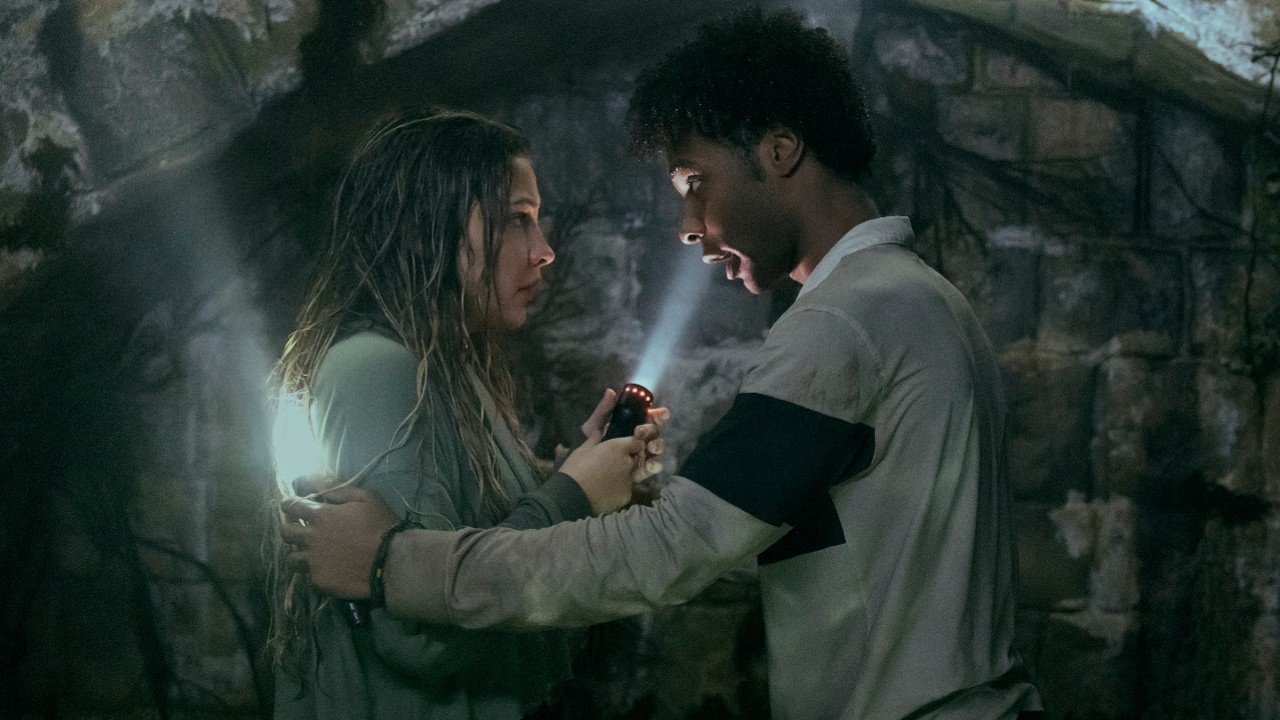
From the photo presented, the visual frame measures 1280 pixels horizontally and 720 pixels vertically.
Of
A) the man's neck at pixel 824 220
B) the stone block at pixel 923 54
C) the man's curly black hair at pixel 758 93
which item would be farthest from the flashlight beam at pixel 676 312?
the man's neck at pixel 824 220

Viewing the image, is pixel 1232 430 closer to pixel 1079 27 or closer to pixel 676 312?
pixel 1079 27

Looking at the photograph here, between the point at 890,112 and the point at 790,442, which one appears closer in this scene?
the point at 790,442

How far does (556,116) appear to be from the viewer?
3.08 m

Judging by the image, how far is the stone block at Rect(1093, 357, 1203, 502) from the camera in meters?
2.98

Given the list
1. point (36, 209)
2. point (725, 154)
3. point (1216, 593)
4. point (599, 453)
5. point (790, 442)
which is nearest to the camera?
point (790, 442)

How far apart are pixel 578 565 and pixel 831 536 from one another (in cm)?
38

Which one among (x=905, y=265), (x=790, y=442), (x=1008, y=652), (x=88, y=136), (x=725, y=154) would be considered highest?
(x=88, y=136)

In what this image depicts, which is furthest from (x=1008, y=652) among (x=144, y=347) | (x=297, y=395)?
(x=144, y=347)

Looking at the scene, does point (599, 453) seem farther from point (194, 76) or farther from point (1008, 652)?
point (194, 76)

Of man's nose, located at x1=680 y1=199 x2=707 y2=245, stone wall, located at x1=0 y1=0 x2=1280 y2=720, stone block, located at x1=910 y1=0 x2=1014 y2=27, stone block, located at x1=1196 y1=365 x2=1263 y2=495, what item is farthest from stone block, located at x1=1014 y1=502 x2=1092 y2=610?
man's nose, located at x1=680 y1=199 x2=707 y2=245

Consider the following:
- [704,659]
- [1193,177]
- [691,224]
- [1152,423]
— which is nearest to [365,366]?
[691,224]

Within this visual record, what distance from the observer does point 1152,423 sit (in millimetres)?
2986

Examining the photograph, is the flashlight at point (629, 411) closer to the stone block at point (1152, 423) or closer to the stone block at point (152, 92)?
the stone block at point (152, 92)

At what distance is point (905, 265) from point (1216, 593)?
202cm
